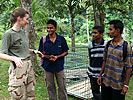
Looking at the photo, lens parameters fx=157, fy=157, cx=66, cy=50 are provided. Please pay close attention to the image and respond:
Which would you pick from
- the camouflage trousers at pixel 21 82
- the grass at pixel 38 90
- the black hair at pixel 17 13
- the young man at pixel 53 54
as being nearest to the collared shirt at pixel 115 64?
the young man at pixel 53 54

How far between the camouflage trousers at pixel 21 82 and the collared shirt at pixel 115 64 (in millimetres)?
1187

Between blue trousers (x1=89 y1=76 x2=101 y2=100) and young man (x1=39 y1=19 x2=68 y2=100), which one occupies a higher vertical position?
young man (x1=39 y1=19 x2=68 y2=100)

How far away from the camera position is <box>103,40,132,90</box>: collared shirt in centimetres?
210

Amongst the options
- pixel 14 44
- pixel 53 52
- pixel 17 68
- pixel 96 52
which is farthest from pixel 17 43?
pixel 96 52

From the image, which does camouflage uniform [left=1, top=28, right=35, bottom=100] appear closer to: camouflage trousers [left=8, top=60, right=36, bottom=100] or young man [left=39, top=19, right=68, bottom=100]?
camouflage trousers [left=8, top=60, right=36, bottom=100]

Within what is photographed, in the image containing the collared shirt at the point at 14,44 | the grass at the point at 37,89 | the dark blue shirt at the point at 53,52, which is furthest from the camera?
the grass at the point at 37,89

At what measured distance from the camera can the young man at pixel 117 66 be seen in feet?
6.93

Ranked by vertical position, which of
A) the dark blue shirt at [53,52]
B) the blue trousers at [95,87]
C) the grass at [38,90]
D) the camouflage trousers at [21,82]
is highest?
the dark blue shirt at [53,52]

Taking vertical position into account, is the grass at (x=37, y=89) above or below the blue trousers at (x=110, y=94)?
below

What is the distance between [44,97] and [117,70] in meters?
2.27

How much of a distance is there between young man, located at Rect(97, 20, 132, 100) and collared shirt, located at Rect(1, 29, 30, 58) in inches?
48.6

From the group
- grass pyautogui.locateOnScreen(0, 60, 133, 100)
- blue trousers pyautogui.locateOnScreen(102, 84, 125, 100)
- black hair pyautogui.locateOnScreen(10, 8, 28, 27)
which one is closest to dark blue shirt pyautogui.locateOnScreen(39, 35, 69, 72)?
black hair pyautogui.locateOnScreen(10, 8, 28, 27)

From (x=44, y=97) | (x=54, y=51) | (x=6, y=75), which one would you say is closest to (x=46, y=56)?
(x=54, y=51)

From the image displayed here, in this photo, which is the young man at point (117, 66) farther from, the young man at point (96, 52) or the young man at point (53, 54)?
the young man at point (53, 54)
